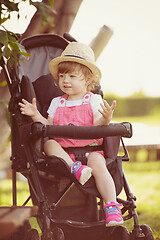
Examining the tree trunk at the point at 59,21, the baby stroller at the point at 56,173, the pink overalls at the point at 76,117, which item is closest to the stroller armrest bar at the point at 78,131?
the baby stroller at the point at 56,173

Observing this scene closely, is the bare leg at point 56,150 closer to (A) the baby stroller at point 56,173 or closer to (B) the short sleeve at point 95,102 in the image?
(A) the baby stroller at point 56,173

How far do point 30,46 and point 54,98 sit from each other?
53 cm

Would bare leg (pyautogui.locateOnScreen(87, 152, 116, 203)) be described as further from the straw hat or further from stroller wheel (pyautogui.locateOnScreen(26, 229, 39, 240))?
the straw hat

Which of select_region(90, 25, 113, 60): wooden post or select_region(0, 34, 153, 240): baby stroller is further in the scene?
select_region(90, 25, 113, 60): wooden post

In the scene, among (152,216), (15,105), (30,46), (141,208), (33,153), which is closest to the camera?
(33,153)

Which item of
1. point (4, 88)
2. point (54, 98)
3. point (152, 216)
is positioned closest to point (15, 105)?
point (54, 98)

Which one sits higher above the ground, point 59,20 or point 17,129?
point 59,20

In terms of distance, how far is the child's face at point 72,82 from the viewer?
3.17 m

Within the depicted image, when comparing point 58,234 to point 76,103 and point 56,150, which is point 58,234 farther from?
point 76,103

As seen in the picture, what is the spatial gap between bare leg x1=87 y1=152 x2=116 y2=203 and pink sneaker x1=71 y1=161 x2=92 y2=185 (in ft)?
0.21

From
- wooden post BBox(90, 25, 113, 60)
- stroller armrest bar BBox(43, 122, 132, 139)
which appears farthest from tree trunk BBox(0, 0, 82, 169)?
stroller armrest bar BBox(43, 122, 132, 139)

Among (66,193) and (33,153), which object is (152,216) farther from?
(33,153)

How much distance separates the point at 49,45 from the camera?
378 cm

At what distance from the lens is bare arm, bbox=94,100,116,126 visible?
9.27 feet
